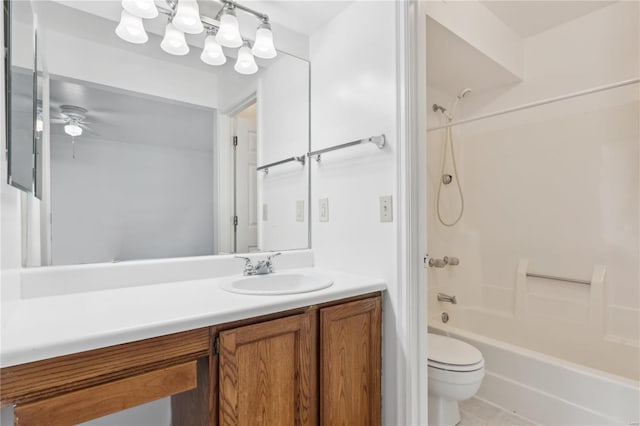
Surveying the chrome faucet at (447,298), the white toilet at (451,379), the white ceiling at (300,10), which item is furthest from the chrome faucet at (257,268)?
the chrome faucet at (447,298)

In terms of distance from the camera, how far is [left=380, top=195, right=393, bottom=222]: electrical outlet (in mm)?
1396

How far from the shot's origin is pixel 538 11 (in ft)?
6.97

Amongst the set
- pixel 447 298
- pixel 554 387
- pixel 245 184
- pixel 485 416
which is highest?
pixel 245 184

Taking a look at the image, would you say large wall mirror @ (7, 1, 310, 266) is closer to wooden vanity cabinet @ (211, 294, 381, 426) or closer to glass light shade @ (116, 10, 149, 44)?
glass light shade @ (116, 10, 149, 44)

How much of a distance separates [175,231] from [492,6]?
88.0 inches

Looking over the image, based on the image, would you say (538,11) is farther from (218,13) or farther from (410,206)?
(218,13)

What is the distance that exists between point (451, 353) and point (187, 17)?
1.97 meters

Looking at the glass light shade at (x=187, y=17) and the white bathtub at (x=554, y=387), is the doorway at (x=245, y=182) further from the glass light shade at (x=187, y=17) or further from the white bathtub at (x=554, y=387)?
the white bathtub at (x=554, y=387)

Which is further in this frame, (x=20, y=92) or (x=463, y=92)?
(x=463, y=92)

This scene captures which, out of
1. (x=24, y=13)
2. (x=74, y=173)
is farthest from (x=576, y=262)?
(x=24, y=13)

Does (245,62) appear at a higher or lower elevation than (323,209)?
higher

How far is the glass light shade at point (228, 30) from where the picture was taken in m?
1.47

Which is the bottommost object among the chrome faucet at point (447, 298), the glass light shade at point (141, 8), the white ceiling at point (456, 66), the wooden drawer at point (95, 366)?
the chrome faucet at point (447, 298)

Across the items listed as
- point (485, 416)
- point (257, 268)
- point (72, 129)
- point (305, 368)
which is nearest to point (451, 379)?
point (485, 416)
